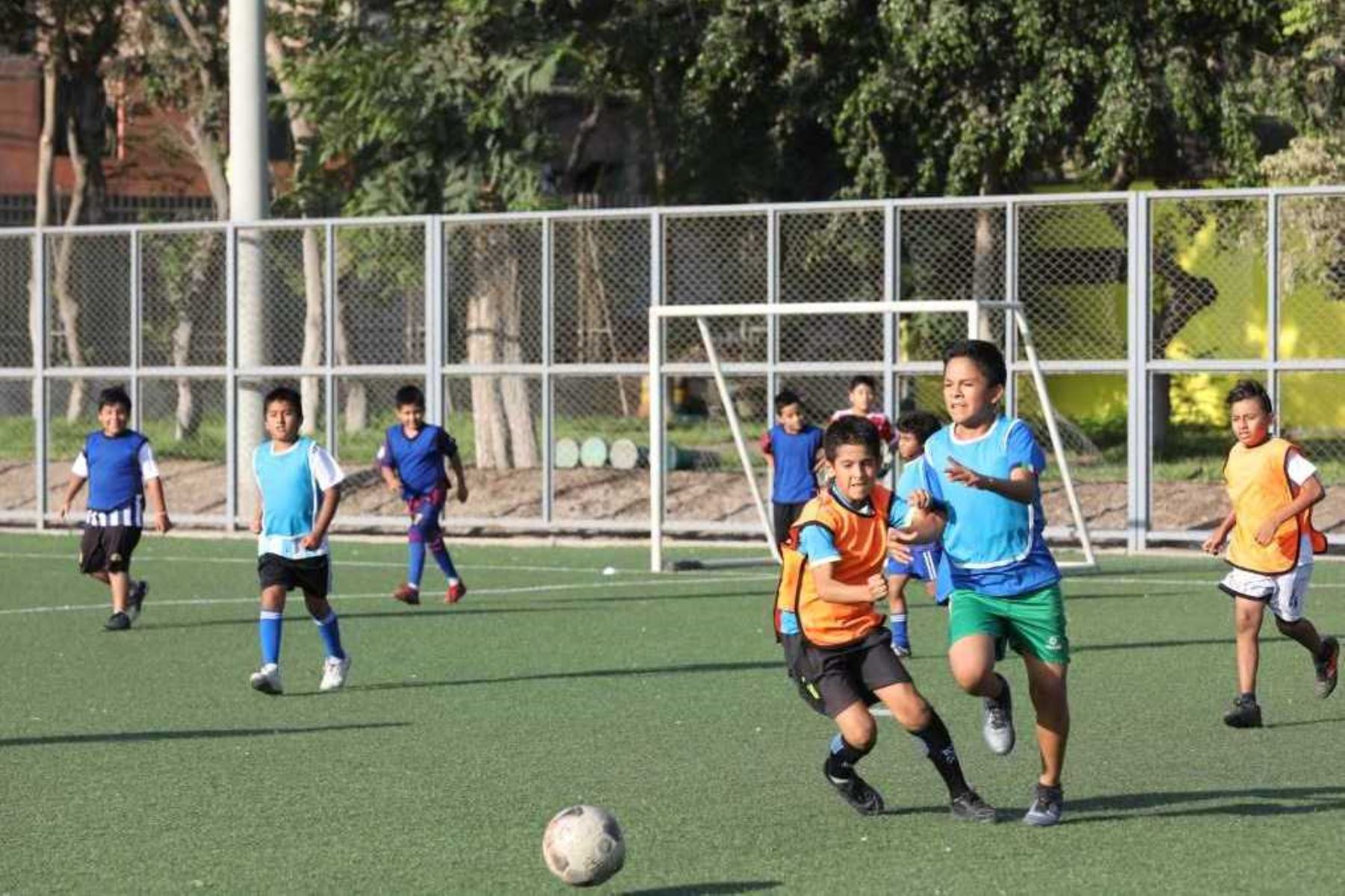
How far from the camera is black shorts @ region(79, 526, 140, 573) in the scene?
49.5 ft

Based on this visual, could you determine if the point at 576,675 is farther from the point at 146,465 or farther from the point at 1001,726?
the point at 1001,726

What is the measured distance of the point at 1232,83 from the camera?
80.3 ft

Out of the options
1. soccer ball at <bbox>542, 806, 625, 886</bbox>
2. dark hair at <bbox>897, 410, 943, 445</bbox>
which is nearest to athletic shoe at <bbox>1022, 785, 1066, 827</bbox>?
soccer ball at <bbox>542, 806, 625, 886</bbox>

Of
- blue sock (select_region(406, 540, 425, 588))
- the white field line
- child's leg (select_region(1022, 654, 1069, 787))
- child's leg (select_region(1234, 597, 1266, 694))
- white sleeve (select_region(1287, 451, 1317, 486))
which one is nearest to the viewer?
child's leg (select_region(1022, 654, 1069, 787))

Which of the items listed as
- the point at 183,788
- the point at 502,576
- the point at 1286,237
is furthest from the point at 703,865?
the point at 1286,237

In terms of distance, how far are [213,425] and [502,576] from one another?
11.6 m

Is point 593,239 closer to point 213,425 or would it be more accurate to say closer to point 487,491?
point 487,491

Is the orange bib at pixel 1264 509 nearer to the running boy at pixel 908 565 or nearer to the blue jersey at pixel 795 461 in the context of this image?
the running boy at pixel 908 565

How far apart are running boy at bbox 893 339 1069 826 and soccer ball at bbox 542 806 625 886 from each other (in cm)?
165

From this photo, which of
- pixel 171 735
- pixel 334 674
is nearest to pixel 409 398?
pixel 334 674

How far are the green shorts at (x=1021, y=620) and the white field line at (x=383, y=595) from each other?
26.8 feet

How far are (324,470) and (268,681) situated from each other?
1182 millimetres

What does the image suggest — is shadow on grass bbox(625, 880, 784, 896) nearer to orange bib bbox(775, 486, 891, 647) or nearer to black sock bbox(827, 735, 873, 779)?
black sock bbox(827, 735, 873, 779)

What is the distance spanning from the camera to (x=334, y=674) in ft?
39.2
